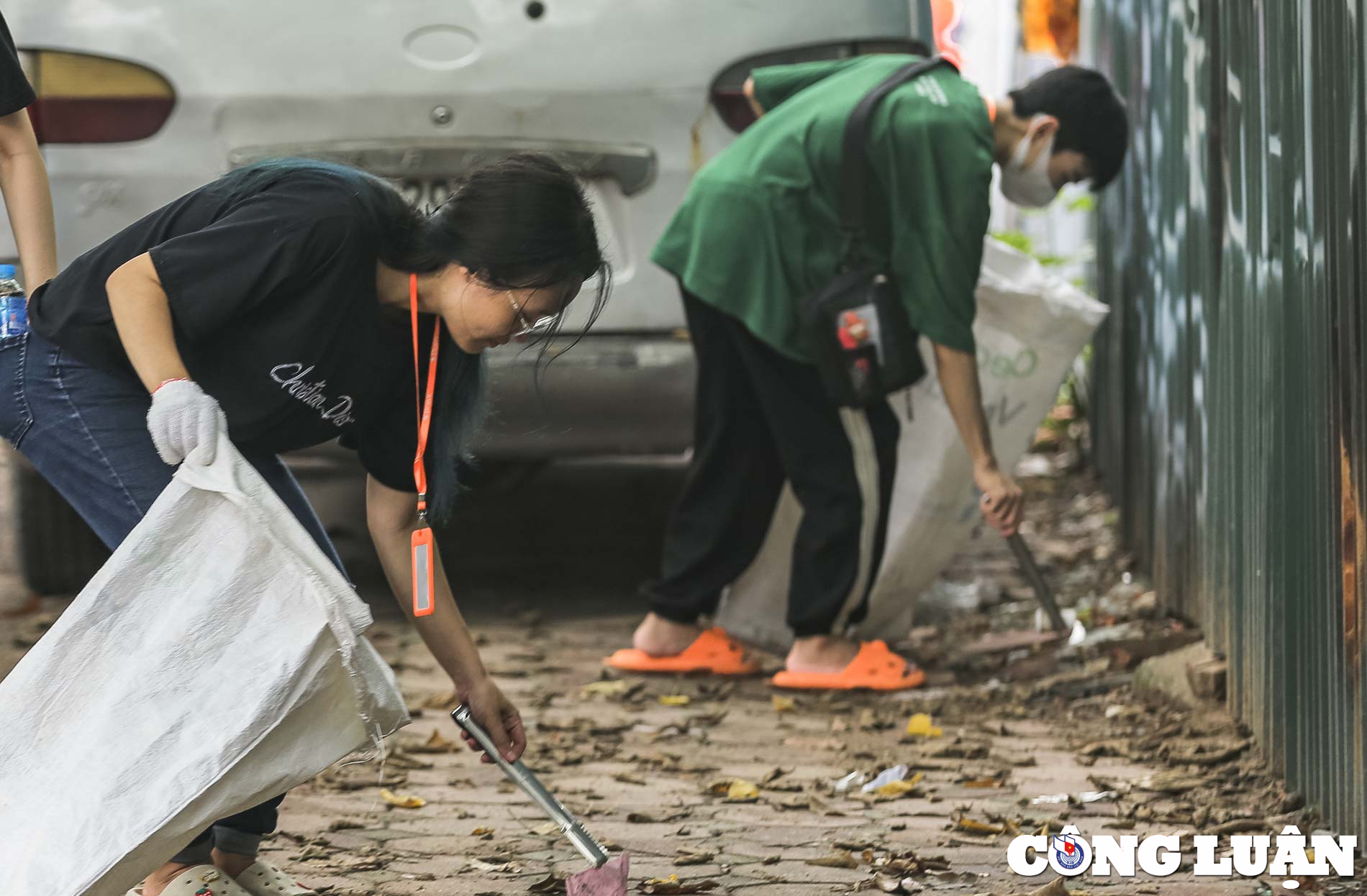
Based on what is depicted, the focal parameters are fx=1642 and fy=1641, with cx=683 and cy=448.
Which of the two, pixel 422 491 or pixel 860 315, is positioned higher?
pixel 422 491

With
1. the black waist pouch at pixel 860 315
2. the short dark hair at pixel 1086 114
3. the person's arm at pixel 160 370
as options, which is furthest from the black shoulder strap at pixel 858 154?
the person's arm at pixel 160 370

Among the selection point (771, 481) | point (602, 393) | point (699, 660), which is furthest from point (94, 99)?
point (699, 660)

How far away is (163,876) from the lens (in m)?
2.37

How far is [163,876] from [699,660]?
2.09 metres

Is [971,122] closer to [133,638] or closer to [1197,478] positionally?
[1197,478]

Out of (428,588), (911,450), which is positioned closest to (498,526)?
(911,450)

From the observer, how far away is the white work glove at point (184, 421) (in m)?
2.07

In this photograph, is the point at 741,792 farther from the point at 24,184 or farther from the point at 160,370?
the point at 24,184

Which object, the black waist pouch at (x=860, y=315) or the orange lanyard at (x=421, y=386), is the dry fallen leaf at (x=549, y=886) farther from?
the black waist pouch at (x=860, y=315)

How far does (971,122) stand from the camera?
3715 mm

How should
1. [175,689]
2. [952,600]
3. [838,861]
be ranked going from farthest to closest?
[952,600], [838,861], [175,689]

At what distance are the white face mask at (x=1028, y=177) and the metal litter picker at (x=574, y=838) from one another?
214 cm

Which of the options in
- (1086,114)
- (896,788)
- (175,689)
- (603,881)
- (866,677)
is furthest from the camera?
(866,677)

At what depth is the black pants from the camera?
4086mm
